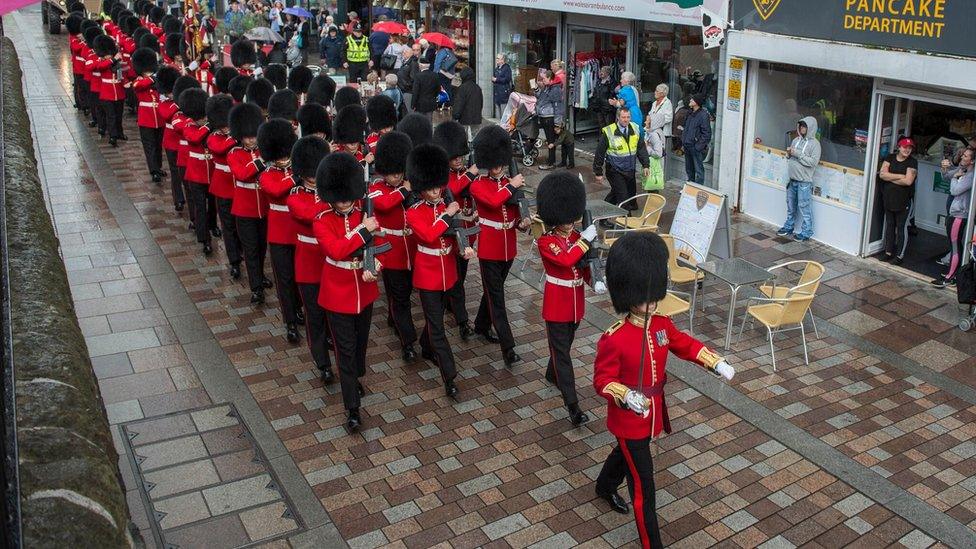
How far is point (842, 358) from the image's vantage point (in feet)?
25.8

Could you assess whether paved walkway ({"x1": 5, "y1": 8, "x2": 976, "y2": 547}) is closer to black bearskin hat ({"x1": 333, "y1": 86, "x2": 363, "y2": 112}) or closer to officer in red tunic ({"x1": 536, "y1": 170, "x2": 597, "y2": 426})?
officer in red tunic ({"x1": 536, "y1": 170, "x2": 597, "y2": 426})

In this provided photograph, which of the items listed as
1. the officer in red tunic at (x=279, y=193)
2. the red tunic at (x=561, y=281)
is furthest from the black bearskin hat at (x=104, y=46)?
the red tunic at (x=561, y=281)

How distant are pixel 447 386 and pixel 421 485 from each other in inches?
47.1

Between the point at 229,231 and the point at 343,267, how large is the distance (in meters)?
3.31

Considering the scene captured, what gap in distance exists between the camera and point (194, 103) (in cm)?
1029

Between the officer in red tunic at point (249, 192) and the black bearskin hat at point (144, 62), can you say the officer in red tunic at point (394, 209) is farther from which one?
the black bearskin hat at point (144, 62)

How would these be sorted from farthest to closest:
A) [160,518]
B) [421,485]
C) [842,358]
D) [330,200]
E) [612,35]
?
[612,35]
[842,358]
[330,200]
[421,485]
[160,518]

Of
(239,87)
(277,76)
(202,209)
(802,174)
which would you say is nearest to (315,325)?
(202,209)

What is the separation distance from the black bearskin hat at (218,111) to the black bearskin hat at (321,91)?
2.01m

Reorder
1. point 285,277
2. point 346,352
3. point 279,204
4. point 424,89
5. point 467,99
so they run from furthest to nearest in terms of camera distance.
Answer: point 424,89 → point 467,99 → point 285,277 → point 279,204 → point 346,352

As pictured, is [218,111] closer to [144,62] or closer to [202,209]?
[202,209]

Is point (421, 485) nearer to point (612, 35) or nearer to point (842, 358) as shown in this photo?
point (842, 358)

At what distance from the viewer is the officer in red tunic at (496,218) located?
24.3ft

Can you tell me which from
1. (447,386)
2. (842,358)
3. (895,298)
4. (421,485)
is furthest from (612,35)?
(421,485)
